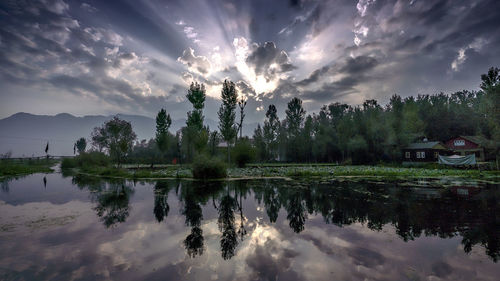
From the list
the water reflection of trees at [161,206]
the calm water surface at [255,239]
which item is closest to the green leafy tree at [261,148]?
the water reflection of trees at [161,206]

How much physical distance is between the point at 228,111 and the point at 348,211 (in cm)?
3565

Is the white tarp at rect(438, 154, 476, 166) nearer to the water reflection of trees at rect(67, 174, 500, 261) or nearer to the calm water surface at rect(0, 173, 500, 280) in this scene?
the water reflection of trees at rect(67, 174, 500, 261)

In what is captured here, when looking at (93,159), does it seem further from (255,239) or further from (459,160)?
(459,160)

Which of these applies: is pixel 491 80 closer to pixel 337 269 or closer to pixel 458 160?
pixel 458 160

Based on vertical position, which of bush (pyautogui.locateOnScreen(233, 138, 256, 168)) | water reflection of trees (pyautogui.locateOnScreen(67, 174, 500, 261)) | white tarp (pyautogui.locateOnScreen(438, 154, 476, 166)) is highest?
bush (pyautogui.locateOnScreen(233, 138, 256, 168))

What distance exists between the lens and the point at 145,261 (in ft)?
18.8

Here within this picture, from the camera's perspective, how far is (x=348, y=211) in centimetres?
1048

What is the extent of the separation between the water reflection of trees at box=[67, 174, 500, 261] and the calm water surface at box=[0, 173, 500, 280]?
0.16 feet

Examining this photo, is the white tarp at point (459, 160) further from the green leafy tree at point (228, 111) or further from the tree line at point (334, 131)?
the green leafy tree at point (228, 111)

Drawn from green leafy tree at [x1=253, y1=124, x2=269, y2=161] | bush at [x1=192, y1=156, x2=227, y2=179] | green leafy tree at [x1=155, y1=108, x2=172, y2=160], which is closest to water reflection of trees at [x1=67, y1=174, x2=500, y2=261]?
bush at [x1=192, y1=156, x2=227, y2=179]

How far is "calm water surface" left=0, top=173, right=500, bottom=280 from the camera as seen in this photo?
514 centimetres

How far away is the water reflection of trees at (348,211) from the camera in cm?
732

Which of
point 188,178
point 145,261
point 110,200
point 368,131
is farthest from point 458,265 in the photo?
point 368,131

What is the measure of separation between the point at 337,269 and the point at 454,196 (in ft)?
43.5
